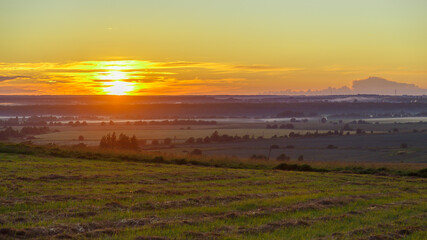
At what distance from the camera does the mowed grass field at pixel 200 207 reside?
12.5 m

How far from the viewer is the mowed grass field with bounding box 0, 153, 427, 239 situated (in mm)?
12492

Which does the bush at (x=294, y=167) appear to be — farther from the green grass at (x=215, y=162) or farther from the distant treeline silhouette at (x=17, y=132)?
the distant treeline silhouette at (x=17, y=132)

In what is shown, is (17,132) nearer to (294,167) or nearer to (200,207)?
(294,167)

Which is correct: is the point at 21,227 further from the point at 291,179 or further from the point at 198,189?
the point at 291,179

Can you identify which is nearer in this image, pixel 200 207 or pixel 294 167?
pixel 200 207

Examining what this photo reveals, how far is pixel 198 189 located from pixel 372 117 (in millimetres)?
155057

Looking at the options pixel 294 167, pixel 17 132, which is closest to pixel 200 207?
pixel 294 167

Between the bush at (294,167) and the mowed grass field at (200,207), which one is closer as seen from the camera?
the mowed grass field at (200,207)

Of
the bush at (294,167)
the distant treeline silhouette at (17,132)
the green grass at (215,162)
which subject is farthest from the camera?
the distant treeline silhouette at (17,132)

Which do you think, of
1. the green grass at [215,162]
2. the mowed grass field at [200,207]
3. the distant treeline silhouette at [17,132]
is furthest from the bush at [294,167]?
the distant treeline silhouette at [17,132]

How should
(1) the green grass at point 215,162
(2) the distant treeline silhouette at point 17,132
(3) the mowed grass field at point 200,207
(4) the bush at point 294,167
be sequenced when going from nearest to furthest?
(3) the mowed grass field at point 200,207
(1) the green grass at point 215,162
(4) the bush at point 294,167
(2) the distant treeline silhouette at point 17,132

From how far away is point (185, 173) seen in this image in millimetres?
27016

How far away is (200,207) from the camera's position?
51.9 ft

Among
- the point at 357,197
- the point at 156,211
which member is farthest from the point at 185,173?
the point at 156,211
